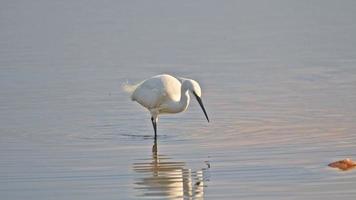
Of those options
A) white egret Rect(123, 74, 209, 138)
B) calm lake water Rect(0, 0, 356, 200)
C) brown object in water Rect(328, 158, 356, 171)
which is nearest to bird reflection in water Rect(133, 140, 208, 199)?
calm lake water Rect(0, 0, 356, 200)

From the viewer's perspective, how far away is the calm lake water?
11.1m

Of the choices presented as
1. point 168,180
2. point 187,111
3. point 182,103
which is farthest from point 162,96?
point 168,180

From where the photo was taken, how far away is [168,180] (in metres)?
11.4

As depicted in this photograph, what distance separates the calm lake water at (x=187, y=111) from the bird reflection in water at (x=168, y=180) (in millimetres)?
26

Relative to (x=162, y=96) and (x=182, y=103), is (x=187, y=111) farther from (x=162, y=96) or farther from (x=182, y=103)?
(x=182, y=103)

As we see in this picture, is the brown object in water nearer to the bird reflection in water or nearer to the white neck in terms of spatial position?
the bird reflection in water

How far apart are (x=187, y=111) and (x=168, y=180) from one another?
4.75 m

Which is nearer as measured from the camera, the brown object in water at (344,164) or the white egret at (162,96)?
the brown object in water at (344,164)

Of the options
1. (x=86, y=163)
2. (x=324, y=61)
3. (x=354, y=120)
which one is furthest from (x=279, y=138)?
(x=324, y=61)

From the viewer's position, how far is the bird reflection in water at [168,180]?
10.6 metres

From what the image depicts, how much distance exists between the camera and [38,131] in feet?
47.8

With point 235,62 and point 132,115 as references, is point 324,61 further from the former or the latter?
point 132,115

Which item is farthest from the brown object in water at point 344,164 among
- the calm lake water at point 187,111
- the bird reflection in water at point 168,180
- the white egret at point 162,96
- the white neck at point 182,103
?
the white egret at point 162,96

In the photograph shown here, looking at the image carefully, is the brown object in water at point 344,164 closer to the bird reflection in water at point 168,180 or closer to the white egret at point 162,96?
the bird reflection in water at point 168,180
